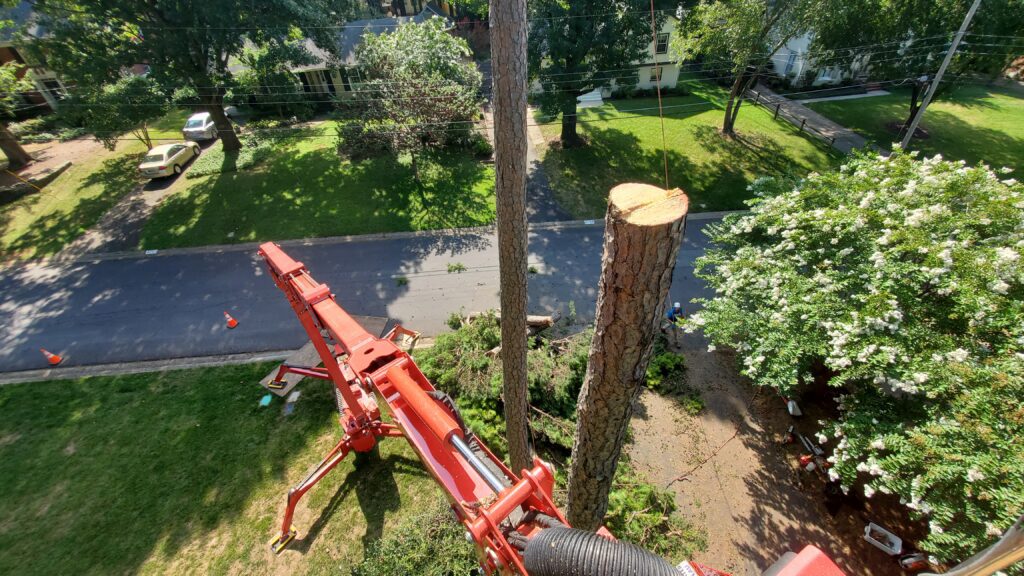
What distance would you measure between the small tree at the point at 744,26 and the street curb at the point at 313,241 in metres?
6.11

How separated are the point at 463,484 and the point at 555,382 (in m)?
4.75

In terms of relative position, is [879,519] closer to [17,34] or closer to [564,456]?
[564,456]

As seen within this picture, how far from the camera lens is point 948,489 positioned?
4.73 metres

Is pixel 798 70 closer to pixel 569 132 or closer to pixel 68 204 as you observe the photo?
pixel 569 132

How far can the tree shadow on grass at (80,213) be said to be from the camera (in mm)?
15109

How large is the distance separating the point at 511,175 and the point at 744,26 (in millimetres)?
15969

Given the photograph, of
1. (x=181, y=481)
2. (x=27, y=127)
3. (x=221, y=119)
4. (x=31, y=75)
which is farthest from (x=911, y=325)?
(x=27, y=127)

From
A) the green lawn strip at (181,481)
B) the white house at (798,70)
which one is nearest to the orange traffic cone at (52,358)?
the green lawn strip at (181,481)

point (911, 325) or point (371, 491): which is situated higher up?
point (911, 325)

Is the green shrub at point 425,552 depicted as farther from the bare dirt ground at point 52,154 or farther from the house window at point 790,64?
the house window at point 790,64

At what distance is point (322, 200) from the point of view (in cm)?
1716

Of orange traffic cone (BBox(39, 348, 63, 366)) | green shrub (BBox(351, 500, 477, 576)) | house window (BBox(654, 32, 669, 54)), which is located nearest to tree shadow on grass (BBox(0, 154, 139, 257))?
orange traffic cone (BBox(39, 348, 63, 366))

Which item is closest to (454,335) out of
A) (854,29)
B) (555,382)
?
(555,382)

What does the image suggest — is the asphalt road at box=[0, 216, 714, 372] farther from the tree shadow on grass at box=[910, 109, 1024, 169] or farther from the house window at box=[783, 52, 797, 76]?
the house window at box=[783, 52, 797, 76]
